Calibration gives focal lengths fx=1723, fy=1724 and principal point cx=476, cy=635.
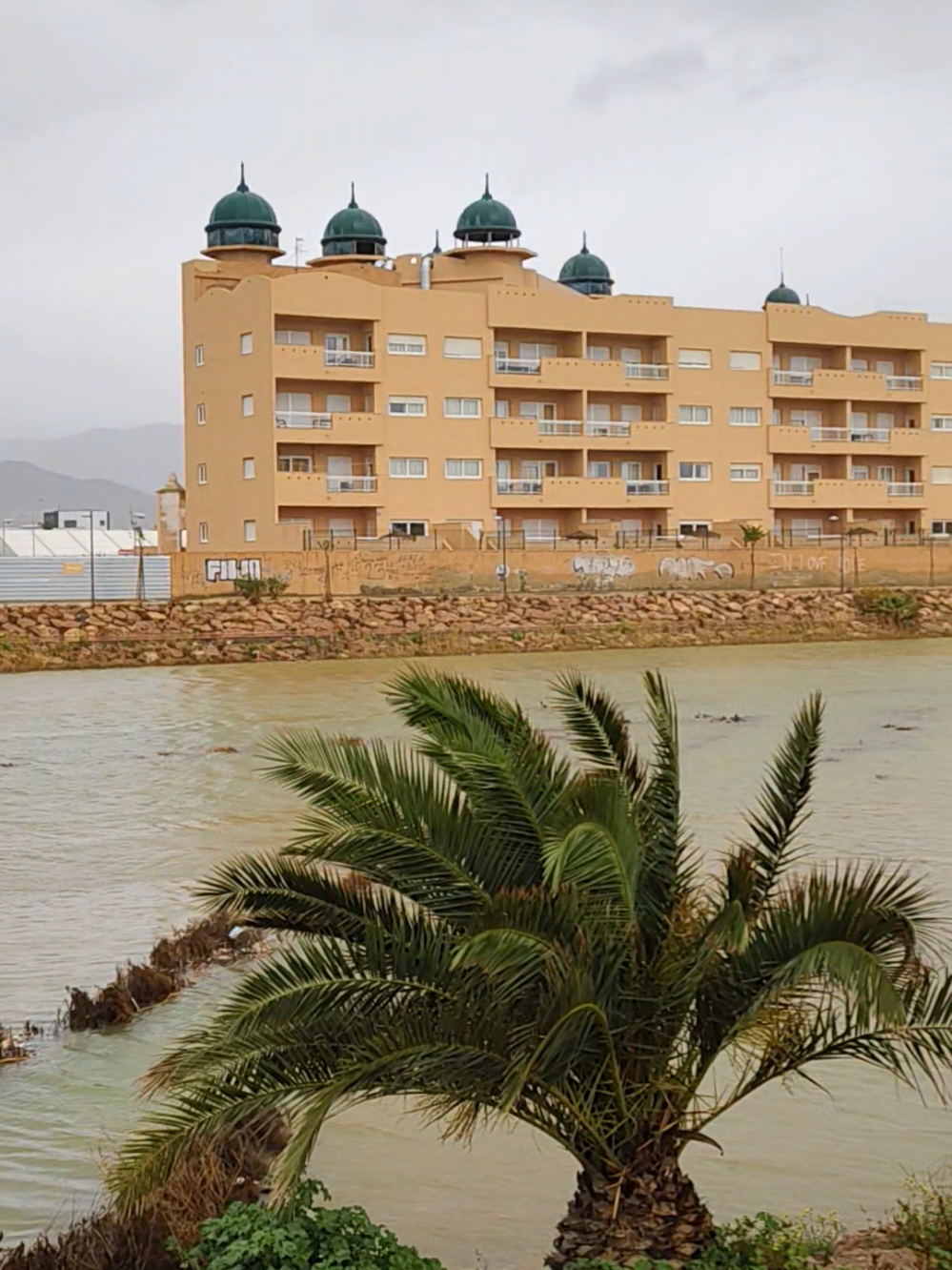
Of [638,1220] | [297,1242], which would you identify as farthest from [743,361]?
[297,1242]

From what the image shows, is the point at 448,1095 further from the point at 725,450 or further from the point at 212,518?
the point at 725,450

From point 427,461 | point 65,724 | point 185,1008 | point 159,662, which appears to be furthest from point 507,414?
point 185,1008

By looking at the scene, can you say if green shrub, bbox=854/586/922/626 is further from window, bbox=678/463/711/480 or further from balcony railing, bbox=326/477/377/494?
balcony railing, bbox=326/477/377/494

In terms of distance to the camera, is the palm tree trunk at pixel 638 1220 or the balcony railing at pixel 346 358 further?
the balcony railing at pixel 346 358

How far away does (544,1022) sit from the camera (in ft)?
23.4

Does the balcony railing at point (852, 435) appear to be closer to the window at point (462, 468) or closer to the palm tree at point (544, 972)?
the window at point (462, 468)

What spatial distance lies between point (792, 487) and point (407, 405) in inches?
661

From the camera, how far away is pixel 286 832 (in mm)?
20812

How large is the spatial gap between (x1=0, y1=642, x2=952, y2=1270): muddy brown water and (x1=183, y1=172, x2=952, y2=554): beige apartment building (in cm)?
1353

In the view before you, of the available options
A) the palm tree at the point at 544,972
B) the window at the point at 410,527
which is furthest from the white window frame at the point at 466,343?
the palm tree at the point at 544,972

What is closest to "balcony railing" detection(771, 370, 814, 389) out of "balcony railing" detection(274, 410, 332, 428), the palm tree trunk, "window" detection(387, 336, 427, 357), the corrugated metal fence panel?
"window" detection(387, 336, 427, 357)

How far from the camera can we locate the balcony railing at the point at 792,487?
67.9 m

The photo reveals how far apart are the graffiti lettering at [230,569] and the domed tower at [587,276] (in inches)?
1283

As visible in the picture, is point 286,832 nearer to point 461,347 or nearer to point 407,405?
point 407,405
